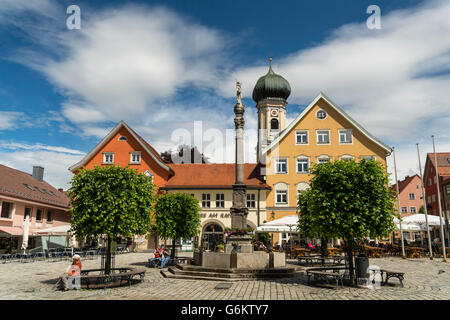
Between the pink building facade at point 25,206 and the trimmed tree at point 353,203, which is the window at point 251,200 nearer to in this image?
the pink building facade at point 25,206

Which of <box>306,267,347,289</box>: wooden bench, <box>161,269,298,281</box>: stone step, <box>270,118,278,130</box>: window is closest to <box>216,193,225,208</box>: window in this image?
<box>270,118,278,130</box>: window

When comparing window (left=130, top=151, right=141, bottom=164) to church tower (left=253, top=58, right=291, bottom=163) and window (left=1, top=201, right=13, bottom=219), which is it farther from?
church tower (left=253, top=58, right=291, bottom=163)

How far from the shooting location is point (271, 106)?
49.1m

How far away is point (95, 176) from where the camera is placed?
13.1 metres

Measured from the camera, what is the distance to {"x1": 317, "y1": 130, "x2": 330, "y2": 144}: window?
36188mm

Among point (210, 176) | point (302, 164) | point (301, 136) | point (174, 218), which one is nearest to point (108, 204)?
point (174, 218)

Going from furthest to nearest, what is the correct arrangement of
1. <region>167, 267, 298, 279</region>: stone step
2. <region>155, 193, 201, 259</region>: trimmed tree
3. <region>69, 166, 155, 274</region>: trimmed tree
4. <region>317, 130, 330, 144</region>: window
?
<region>317, 130, 330, 144</region>: window → <region>155, 193, 201, 259</region>: trimmed tree → <region>167, 267, 298, 279</region>: stone step → <region>69, 166, 155, 274</region>: trimmed tree

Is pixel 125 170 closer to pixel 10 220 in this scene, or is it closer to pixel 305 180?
pixel 10 220

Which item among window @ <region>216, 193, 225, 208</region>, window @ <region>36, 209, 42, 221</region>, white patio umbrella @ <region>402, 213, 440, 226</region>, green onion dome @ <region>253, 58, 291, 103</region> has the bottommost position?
white patio umbrella @ <region>402, 213, 440, 226</region>

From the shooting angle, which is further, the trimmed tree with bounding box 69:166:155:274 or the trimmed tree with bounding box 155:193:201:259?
the trimmed tree with bounding box 155:193:201:259

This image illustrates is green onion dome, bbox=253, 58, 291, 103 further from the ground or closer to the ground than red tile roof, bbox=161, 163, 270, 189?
further from the ground

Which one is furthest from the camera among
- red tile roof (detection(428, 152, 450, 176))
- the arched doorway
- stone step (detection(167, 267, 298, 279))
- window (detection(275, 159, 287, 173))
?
red tile roof (detection(428, 152, 450, 176))

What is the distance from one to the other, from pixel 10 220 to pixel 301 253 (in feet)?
77.0
